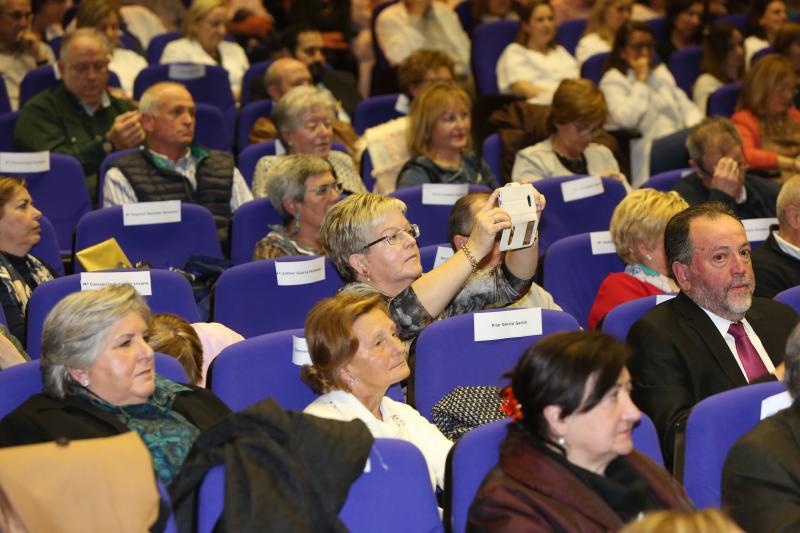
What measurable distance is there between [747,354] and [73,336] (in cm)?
205

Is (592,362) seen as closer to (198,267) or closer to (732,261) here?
(732,261)

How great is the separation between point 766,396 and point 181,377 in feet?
5.23

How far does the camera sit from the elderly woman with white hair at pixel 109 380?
9.53 ft

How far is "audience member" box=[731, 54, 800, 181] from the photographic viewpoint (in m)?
6.51

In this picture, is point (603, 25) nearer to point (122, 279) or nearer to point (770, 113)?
point (770, 113)

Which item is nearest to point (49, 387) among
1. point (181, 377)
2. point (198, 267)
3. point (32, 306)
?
point (181, 377)

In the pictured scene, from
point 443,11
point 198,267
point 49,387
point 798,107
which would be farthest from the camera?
point 443,11

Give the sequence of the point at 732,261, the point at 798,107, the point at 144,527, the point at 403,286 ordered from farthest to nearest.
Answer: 1. the point at 798,107
2. the point at 403,286
3. the point at 732,261
4. the point at 144,527

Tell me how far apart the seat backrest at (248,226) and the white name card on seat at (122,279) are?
0.95m

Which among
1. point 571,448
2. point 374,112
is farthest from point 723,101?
point 571,448

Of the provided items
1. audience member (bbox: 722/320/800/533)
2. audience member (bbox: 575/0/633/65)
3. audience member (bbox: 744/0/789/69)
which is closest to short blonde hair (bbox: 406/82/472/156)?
audience member (bbox: 575/0/633/65)

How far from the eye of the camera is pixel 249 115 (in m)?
6.80

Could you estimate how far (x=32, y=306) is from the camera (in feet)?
12.8

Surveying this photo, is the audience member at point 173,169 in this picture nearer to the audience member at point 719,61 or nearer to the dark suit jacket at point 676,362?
the dark suit jacket at point 676,362
